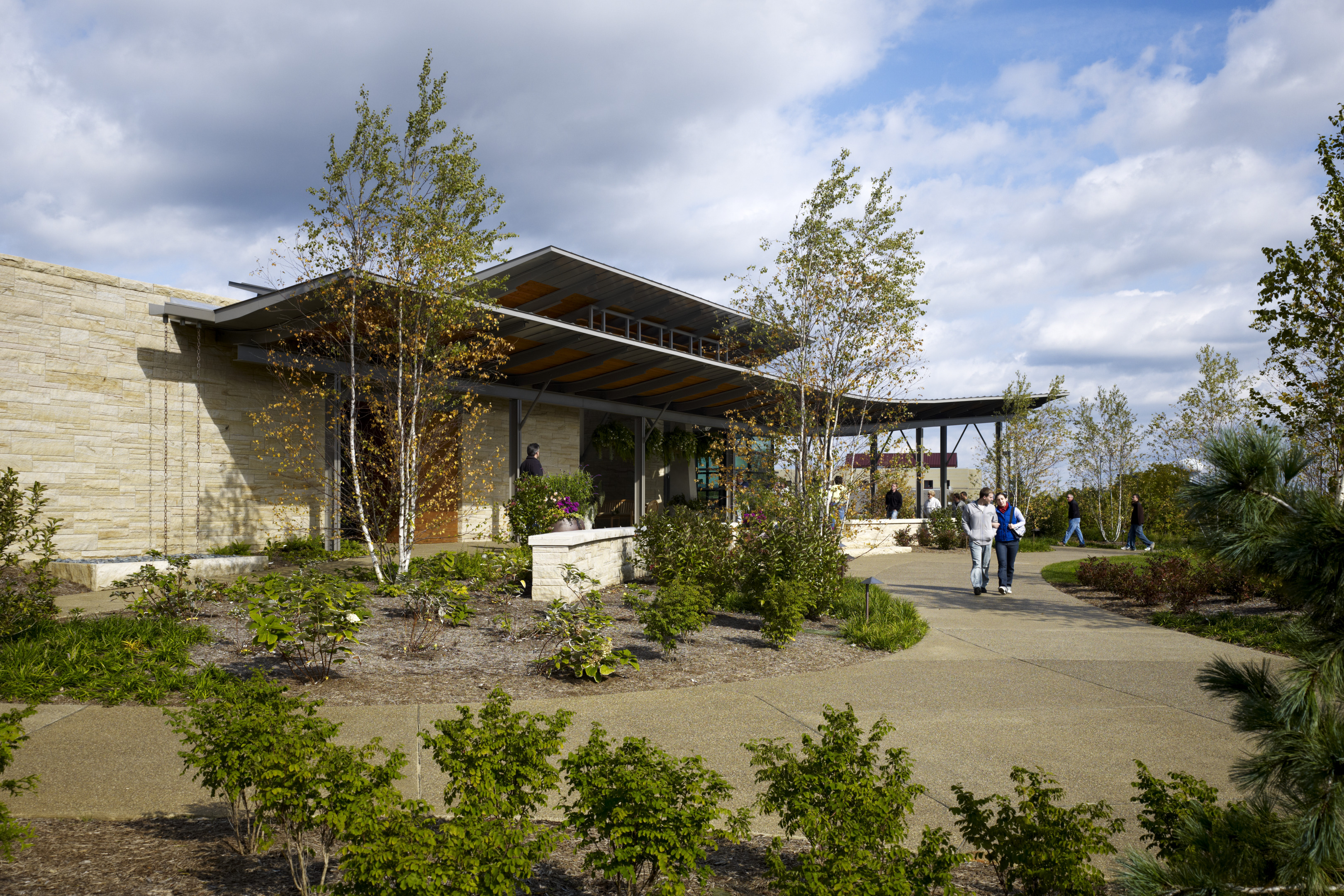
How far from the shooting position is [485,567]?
10305mm

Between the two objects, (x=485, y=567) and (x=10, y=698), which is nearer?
(x=10, y=698)

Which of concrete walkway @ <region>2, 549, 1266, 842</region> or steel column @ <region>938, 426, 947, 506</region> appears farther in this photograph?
steel column @ <region>938, 426, 947, 506</region>

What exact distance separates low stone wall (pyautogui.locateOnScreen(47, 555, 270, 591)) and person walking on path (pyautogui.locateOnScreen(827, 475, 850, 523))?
8738 mm

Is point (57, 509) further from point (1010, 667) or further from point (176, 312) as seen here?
point (1010, 667)

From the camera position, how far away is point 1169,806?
2877 mm

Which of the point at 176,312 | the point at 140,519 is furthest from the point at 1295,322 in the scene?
the point at 140,519

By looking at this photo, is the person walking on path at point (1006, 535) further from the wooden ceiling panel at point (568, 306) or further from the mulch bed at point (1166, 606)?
the wooden ceiling panel at point (568, 306)

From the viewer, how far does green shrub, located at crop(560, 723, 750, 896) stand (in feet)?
8.58

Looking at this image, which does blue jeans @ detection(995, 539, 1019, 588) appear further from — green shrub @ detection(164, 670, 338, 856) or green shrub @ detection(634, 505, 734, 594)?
green shrub @ detection(164, 670, 338, 856)

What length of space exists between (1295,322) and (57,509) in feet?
54.1

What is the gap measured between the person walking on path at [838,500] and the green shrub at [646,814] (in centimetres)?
843

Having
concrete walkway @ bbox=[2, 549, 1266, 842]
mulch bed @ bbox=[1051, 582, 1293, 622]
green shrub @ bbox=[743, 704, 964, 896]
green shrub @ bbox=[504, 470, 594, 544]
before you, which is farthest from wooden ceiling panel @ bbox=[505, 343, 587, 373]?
green shrub @ bbox=[743, 704, 964, 896]

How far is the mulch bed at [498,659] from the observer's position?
6.23 meters

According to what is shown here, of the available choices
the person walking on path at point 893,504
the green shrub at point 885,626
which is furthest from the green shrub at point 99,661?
the person walking on path at point 893,504
